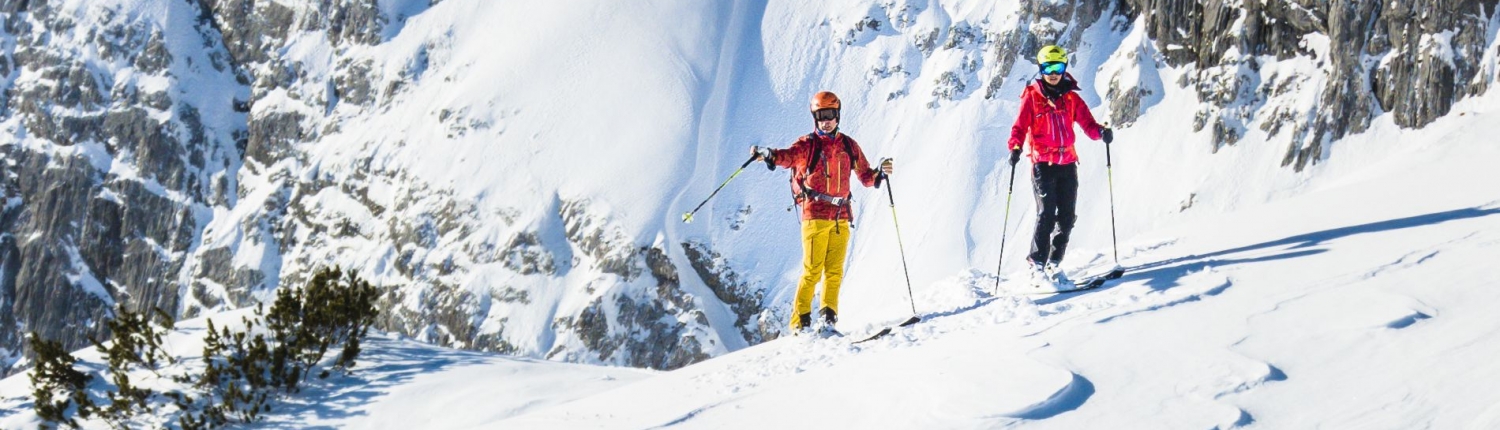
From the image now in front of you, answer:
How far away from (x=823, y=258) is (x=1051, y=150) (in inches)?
95.8

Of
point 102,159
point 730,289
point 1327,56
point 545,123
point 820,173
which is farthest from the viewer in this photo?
point 102,159

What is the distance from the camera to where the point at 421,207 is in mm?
60656

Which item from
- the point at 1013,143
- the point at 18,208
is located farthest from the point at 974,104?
the point at 18,208

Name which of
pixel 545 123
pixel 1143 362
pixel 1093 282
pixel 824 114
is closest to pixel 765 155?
pixel 824 114

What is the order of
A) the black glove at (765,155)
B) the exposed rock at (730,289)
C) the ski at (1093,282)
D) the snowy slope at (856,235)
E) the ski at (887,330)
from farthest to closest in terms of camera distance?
the exposed rock at (730,289) < the black glove at (765,155) < the ski at (1093,282) < the ski at (887,330) < the snowy slope at (856,235)

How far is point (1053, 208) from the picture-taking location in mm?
10914

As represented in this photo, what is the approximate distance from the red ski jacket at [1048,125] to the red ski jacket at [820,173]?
170cm

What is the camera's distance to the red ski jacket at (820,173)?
10.5 metres

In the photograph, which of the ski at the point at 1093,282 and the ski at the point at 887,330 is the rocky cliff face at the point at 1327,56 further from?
the ski at the point at 887,330

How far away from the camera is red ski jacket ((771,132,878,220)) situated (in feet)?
34.4

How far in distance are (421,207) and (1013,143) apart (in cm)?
5345

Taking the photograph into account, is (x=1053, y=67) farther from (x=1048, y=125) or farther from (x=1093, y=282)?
(x=1093, y=282)

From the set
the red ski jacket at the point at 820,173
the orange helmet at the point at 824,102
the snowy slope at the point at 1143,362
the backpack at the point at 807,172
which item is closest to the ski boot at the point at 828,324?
the snowy slope at the point at 1143,362

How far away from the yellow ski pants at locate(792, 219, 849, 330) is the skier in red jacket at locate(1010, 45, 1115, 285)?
1843 millimetres
